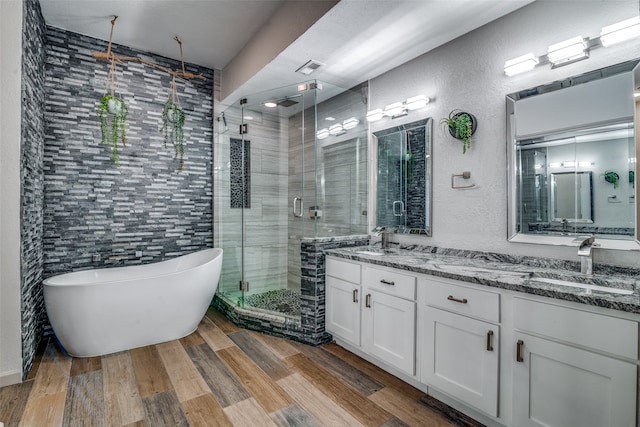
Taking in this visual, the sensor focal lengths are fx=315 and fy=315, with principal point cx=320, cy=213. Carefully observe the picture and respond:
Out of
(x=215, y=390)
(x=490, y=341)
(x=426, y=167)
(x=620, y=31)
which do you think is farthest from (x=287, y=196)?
(x=620, y=31)

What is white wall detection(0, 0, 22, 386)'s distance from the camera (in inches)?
83.0

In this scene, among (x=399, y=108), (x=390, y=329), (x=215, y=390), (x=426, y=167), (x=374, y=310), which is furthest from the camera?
(x=399, y=108)

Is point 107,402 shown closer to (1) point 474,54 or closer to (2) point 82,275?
(2) point 82,275

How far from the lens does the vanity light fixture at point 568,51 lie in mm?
1835

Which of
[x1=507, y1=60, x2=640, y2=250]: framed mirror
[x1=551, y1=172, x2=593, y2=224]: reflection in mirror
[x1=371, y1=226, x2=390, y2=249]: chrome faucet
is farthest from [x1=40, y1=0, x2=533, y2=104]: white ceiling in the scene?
[x1=371, y1=226, x2=390, y2=249]: chrome faucet

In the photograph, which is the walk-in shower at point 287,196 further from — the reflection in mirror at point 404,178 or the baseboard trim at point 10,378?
the baseboard trim at point 10,378

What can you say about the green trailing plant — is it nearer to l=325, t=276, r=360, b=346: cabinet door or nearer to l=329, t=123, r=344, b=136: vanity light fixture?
l=329, t=123, r=344, b=136: vanity light fixture

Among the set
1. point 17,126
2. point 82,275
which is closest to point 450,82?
point 17,126

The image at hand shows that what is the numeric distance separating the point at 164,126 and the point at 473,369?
365 centimetres

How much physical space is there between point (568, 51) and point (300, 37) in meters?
1.78

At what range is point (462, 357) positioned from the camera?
5.92 ft

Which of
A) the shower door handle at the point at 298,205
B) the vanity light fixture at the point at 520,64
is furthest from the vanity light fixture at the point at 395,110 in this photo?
the shower door handle at the point at 298,205

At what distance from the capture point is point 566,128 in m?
1.94

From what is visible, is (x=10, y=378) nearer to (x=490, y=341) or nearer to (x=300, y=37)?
(x=490, y=341)
